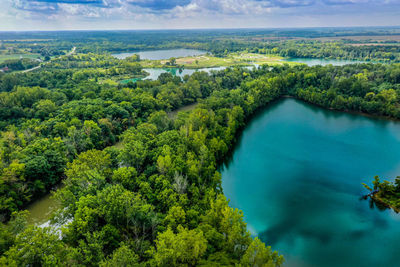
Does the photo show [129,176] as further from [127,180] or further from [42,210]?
[42,210]

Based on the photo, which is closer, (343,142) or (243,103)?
(343,142)

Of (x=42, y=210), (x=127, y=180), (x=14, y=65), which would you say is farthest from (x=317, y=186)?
(x=14, y=65)

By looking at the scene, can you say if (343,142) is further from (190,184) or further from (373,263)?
(190,184)

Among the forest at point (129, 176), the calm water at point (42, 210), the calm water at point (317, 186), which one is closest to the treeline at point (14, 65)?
the forest at point (129, 176)

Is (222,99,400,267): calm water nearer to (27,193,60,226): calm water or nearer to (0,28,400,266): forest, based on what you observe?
(0,28,400,266): forest

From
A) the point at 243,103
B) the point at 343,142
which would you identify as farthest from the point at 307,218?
the point at 243,103

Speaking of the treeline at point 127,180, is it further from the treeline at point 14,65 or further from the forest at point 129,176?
the treeline at point 14,65

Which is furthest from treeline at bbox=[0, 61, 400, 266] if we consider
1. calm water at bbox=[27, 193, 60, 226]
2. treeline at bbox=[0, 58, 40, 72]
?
treeline at bbox=[0, 58, 40, 72]
